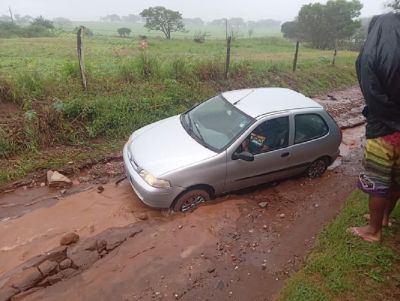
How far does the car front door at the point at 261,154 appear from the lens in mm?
5477

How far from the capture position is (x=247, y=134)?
216 inches

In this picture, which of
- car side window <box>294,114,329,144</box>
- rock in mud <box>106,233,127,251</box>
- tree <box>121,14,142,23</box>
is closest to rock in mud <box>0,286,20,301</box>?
rock in mud <box>106,233,127,251</box>

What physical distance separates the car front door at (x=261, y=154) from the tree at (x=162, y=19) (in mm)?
42309

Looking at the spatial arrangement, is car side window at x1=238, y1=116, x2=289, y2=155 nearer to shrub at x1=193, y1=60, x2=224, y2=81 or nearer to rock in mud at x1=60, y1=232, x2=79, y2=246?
rock in mud at x1=60, y1=232, x2=79, y2=246

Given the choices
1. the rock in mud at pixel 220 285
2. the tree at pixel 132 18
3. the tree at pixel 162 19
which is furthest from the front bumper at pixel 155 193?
the tree at pixel 132 18

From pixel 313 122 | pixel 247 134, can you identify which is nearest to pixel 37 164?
pixel 247 134

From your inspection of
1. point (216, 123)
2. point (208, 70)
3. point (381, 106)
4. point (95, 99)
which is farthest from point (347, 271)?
point (208, 70)

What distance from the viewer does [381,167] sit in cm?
343

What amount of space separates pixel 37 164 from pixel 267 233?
4.40 metres

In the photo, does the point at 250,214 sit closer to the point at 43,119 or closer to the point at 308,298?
the point at 308,298

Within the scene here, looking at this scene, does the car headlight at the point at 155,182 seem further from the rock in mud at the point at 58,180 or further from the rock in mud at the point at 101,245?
the rock in mud at the point at 58,180

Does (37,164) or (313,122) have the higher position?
(313,122)

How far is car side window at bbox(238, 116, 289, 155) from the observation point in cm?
555

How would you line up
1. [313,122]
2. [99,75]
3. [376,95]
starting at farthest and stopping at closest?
[99,75], [313,122], [376,95]
